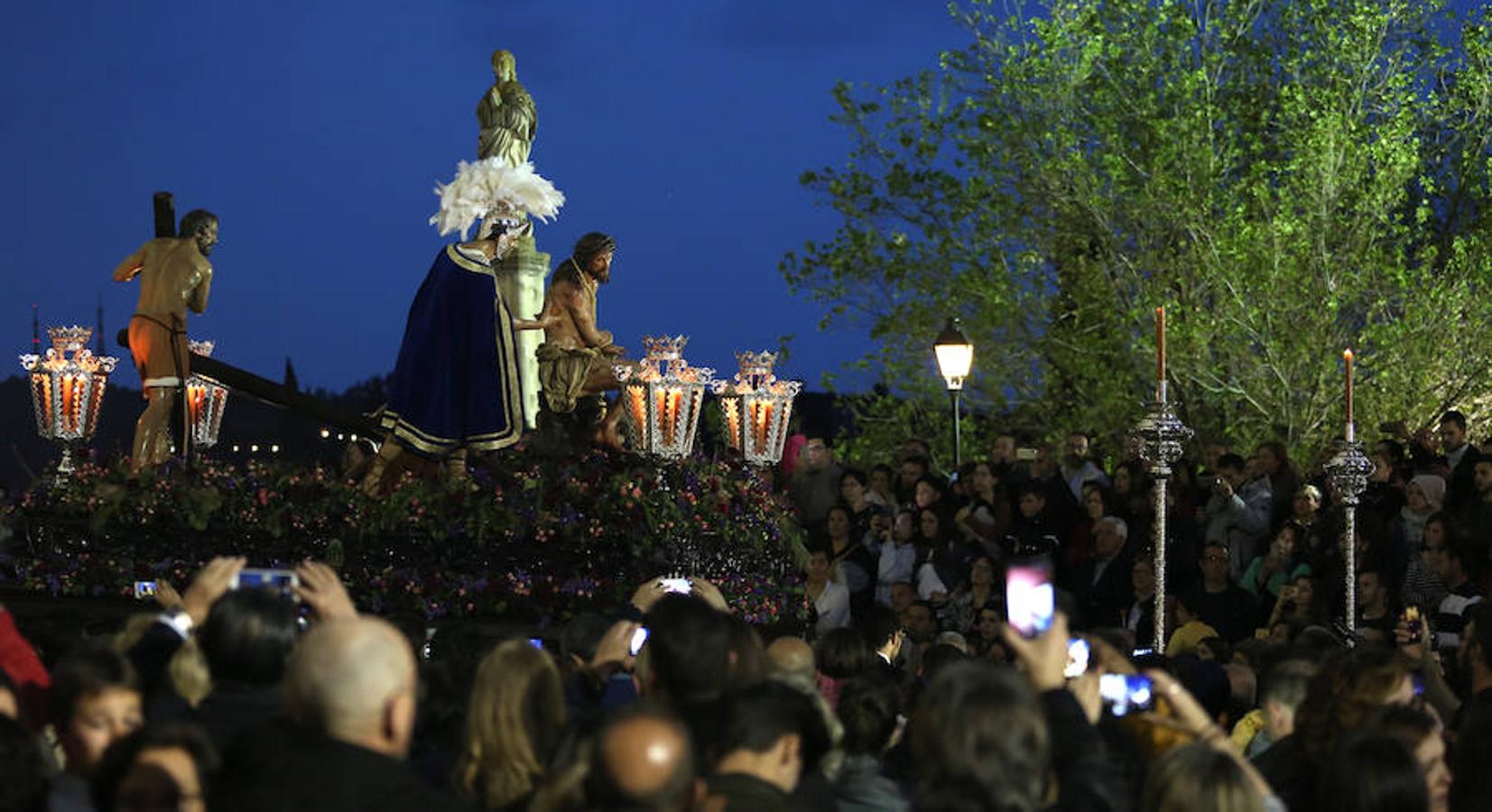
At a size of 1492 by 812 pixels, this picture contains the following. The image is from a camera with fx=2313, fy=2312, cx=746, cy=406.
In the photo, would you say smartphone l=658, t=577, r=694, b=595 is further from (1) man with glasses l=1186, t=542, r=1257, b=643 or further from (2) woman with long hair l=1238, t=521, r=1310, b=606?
(2) woman with long hair l=1238, t=521, r=1310, b=606

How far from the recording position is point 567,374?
16828mm

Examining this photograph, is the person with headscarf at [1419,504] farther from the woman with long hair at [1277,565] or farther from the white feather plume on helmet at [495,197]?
the white feather plume on helmet at [495,197]

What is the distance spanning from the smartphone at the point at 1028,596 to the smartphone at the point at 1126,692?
0.47m

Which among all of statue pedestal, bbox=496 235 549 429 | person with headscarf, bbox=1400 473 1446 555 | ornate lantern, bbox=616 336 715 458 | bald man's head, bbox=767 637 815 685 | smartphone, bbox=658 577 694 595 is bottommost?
bald man's head, bbox=767 637 815 685

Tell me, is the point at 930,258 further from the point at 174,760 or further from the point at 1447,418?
the point at 174,760

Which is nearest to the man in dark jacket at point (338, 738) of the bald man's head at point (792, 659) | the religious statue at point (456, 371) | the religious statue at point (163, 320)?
the bald man's head at point (792, 659)

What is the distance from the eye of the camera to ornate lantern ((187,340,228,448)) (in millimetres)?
18453

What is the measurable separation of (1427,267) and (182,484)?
13196 millimetres

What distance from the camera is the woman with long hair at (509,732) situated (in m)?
5.89

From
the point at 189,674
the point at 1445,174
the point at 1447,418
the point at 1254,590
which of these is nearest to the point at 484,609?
the point at 1254,590

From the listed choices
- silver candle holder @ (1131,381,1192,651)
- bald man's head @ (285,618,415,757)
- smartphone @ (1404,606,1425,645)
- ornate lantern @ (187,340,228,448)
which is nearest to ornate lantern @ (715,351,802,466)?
ornate lantern @ (187,340,228,448)

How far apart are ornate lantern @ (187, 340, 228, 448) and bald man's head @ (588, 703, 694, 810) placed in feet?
45.8

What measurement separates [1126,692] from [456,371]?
28.0ft

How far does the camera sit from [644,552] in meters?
14.2
